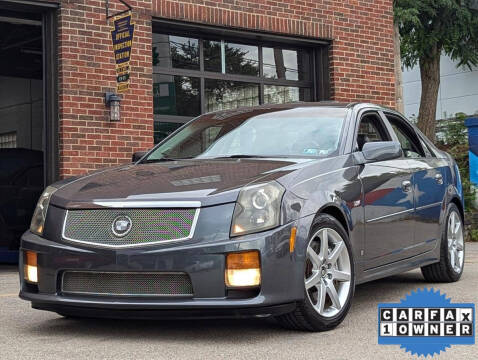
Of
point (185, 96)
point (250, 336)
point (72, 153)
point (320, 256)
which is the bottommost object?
point (250, 336)

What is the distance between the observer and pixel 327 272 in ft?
18.1

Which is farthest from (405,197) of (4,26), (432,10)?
(432,10)

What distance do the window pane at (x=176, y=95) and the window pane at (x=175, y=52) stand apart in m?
0.18

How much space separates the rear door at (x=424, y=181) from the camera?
23.0 feet

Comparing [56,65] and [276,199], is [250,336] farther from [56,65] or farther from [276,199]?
[56,65]

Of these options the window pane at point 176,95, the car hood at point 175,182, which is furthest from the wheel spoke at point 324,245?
the window pane at point 176,95

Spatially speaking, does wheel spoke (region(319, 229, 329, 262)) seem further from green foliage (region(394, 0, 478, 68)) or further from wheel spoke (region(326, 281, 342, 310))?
green foliage (region(394, 0, 478, 68))

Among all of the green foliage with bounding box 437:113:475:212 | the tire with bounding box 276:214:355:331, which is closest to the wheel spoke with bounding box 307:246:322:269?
the tire with bounding box 276:214:355:331

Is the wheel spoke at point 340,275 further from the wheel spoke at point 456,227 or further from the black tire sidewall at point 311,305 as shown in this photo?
the wheel spoke at point 456,227

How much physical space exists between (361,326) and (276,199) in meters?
1.07

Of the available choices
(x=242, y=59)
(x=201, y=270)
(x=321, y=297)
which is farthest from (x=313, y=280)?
(x=242, y=59)

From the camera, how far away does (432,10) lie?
21438mm

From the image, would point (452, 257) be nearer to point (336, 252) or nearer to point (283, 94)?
point (336, 252)

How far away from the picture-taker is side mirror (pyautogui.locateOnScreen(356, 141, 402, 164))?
6.17 m
